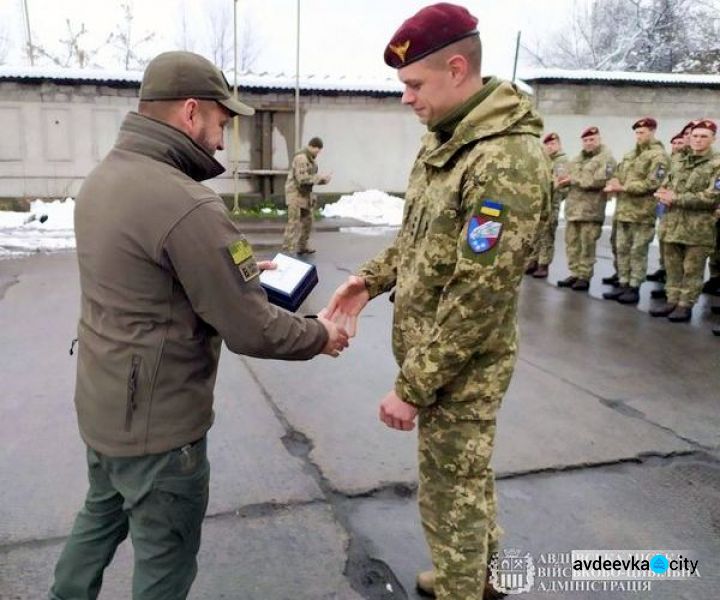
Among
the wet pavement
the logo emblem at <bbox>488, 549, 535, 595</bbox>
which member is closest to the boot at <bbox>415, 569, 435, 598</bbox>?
the wet pavement

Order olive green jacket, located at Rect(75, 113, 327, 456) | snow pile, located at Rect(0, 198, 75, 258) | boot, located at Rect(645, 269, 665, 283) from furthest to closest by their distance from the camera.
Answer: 1. snow pile, located at Rect(0, 198, 75, 258)
2. boot, located at Rect(645, 269, 665, 283)
3. olive green jacket, located at Rect(75, 113, 327, 456)

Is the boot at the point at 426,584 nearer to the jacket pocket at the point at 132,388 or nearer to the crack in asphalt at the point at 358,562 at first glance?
the crack in asphalt at the point at 358,562

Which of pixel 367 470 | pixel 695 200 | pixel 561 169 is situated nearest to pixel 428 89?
pixel 367 470

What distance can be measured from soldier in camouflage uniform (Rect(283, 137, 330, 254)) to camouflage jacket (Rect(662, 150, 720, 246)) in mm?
5211

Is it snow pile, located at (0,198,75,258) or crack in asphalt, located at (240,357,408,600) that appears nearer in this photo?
crack in asphalt, located at (240,357,408,600)

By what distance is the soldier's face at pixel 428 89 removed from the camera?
192 centimetres

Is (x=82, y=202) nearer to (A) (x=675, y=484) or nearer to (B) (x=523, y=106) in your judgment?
(B) (x=523, y=106)

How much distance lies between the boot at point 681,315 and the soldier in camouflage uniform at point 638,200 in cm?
66

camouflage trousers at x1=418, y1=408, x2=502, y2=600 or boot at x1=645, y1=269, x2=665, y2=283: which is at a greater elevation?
camouflage trousers at x1=418, y1=408, x2=502, y2=600

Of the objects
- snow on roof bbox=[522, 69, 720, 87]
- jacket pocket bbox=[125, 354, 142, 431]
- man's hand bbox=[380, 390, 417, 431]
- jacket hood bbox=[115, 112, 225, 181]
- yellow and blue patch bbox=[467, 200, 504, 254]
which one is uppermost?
snow on roof bbox=[522, 69, 720, 87]

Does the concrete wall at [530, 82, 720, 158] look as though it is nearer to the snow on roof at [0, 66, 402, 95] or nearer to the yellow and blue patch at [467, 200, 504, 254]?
the snow on roof at [0, 66, 402, 95]

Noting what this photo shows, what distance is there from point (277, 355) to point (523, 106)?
1.03 meters

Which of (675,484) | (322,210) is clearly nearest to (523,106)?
(675,484)

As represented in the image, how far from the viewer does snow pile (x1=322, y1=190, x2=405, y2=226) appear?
51.0 ft
